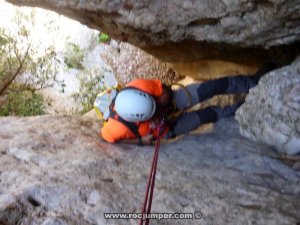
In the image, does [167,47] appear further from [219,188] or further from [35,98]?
[35,98]

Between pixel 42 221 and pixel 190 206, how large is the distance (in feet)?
3.27

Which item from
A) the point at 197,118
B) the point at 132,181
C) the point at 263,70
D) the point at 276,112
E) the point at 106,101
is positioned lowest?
the point at 132,181

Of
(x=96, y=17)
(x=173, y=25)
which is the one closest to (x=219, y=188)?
(x=173, y=25)

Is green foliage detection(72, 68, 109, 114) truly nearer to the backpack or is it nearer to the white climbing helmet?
the backpack

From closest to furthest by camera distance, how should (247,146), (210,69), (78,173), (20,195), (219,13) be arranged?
1. (20,195)
2. (78,173)
3. (219,13)
4. (247,146)
5. (210,69)

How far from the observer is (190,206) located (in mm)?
1908

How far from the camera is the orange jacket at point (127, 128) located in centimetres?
363

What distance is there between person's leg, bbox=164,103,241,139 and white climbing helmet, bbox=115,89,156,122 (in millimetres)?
966

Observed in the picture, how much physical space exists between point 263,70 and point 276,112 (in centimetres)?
157

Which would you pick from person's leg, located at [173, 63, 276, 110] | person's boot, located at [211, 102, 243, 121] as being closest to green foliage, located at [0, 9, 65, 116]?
person's leg, located at [173, 63, 276, 110]

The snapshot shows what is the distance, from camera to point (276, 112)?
2.70 meters

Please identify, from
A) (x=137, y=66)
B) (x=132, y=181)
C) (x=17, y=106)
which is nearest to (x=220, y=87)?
(x=132, y=181)

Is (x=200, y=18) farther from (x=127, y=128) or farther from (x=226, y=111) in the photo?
(x=226, y=111)

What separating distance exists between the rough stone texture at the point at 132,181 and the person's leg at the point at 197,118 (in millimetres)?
641
